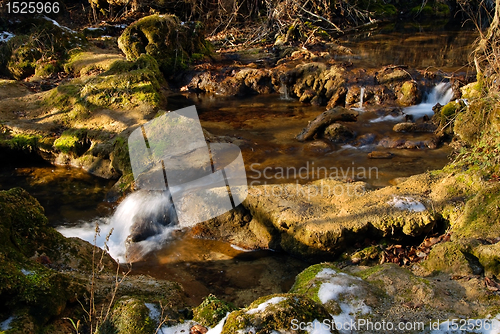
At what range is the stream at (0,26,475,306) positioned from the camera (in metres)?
4.92

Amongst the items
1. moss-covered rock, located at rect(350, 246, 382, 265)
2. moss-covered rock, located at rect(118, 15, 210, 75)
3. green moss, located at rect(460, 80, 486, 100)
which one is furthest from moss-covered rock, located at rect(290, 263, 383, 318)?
moss-covered rock, located at rect(118, 15, 210, 75)

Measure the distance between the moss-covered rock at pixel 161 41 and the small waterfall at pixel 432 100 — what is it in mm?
7758

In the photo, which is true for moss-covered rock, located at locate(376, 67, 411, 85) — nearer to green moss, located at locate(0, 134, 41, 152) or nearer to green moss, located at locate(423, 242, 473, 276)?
green moss, located at locate(423, 242, 473, 276)

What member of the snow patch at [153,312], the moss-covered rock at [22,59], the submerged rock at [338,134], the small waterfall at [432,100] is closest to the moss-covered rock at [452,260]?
the snow patch at [153,312]

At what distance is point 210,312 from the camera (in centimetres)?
274

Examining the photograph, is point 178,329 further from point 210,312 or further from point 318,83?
point 318,83

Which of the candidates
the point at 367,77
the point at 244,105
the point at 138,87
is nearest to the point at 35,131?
the point at 138,87

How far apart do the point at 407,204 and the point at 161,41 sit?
11012mm

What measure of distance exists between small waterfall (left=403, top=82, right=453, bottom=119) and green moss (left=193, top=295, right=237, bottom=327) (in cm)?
870

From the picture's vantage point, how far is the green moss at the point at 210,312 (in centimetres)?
268

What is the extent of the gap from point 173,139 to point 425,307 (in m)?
5.56

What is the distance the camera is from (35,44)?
1277 cm

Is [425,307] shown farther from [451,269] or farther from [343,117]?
[343,117]

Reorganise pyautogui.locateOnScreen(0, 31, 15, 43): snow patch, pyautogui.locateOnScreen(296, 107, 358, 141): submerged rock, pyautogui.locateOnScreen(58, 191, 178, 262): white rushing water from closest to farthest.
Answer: pyautogui.locateOnScreen(58, 191, 178, 262): white rushing water < pyautogui.locateOnScreen(296, 107, 358, 141): submerged rock < pyautogui.locateOnScreen(0, 31, 15, 43): snow patch
